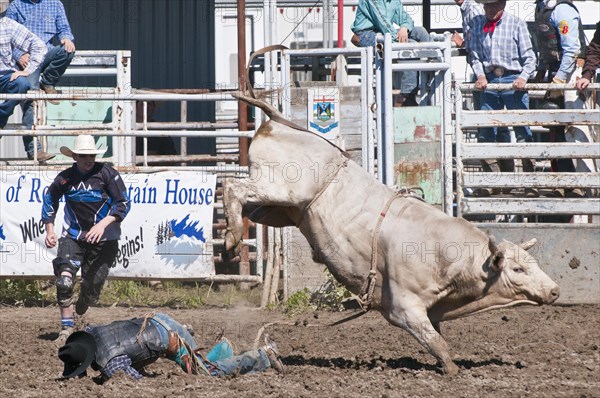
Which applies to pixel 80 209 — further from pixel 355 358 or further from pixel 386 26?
pixel 386 26

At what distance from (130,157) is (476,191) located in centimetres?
356

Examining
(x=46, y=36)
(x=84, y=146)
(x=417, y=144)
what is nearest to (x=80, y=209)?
(x=84, y=146)

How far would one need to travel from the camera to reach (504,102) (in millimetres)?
10047

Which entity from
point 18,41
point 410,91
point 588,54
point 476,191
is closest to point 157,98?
point 18,41

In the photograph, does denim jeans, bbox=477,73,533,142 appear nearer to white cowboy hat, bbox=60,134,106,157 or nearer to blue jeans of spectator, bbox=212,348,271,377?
white cowboy hat, bbox=60,134,106,157

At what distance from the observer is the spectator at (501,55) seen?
998 centimetres

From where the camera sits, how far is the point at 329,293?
31.9ft

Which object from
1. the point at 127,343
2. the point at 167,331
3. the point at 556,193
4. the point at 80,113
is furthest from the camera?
the point at 80,113

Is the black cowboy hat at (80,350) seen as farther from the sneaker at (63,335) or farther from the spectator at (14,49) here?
the spectator at (14,49)

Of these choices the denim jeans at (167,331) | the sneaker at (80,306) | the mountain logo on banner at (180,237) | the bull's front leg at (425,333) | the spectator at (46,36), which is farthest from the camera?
the spectator at (46,36)

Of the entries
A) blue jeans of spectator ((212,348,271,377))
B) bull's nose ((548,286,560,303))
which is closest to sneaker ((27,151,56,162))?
blue jeans of spectator ((212,348,271,377))

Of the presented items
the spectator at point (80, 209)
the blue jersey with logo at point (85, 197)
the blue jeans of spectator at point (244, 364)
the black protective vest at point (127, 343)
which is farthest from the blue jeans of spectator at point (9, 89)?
the blue jeans of spectator at point (244, 364)

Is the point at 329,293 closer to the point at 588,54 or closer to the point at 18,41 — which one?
the point at 588,54

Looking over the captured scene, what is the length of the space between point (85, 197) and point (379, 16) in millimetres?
4008
